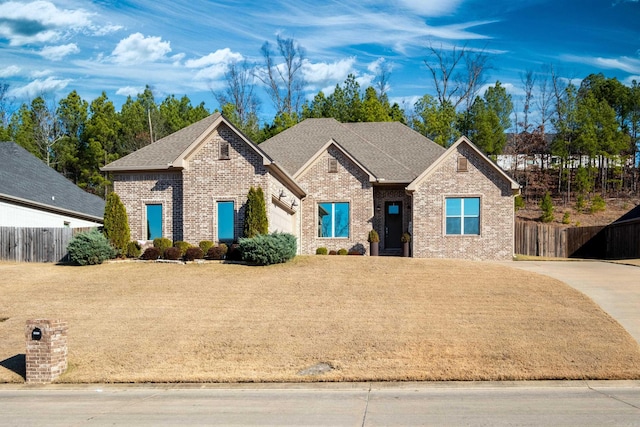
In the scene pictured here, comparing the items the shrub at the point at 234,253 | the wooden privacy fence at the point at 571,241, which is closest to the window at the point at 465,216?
the wooden privacy fence at the point at 571,241

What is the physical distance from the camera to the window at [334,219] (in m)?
32.1

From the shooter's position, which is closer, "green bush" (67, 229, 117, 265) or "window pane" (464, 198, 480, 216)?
"green bush" (67, 229, 117, 265)

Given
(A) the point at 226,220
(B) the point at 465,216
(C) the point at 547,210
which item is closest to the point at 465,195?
(B) the point at 465,216

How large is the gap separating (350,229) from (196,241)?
814 cm

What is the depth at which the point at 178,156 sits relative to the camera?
90.3ft

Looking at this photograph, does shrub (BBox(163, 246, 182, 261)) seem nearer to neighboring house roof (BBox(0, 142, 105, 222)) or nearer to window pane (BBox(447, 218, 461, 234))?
neighboring house roof (BBox(0, 142, 105, 222))

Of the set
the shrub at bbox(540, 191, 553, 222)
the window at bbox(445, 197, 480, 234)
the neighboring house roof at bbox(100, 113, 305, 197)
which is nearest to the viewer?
the neighboring house roof at bbox(100, 113, 305, 197)

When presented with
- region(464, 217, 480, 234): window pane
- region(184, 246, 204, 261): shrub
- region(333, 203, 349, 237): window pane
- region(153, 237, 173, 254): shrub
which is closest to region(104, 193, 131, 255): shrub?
region(153, 237, 173, 254): shrub

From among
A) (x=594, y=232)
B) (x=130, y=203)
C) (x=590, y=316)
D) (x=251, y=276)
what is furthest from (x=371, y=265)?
(x=594, y=232)

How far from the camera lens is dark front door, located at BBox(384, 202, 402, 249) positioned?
108ft

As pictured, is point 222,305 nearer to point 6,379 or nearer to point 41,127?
point 6,379

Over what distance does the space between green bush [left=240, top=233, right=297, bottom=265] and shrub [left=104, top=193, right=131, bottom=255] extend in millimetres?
5612

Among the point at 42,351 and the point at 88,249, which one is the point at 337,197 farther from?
the point at 42,351

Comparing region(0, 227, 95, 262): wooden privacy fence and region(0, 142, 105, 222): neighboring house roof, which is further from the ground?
region(0, 142, 105, 222): neighboring house roof
